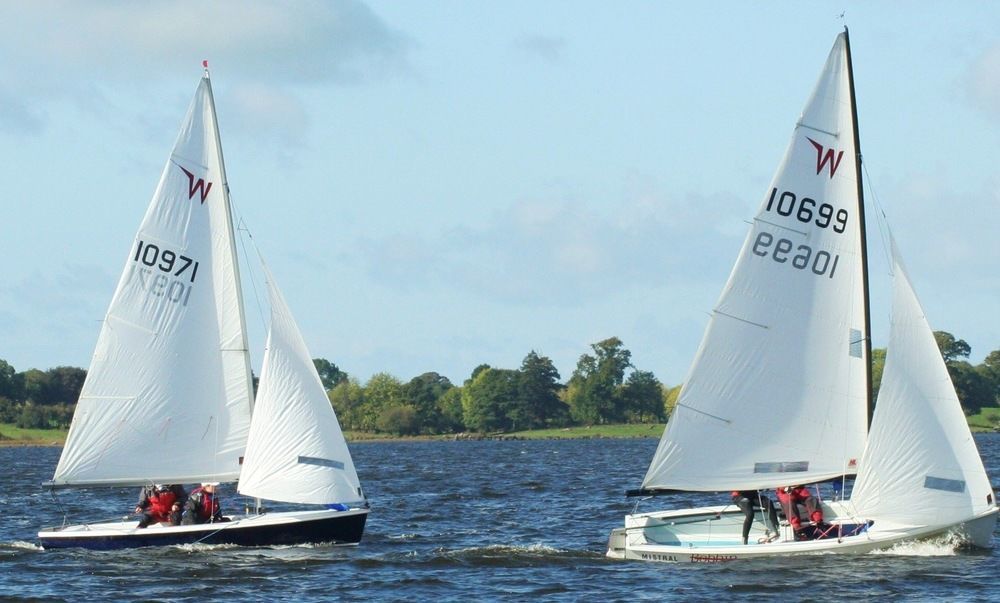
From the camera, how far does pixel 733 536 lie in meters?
30.9

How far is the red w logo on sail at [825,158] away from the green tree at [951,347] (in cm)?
13671

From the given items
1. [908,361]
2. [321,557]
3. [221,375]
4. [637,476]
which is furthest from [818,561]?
[637,476]

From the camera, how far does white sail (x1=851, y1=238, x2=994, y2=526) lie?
94.7 ft

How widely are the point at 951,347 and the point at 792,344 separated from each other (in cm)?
14089

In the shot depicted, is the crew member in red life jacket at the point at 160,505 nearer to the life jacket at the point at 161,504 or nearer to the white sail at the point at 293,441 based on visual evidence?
the life jacket at the point at 161,504

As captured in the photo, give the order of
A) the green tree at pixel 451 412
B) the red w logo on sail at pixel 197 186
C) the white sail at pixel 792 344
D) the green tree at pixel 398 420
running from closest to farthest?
1. the white sail at pixel 792 344
2. the red w logo on sail at pixel 197 186
3. the green tree at pixel 398 420
4. the green tree at pixel 451 412

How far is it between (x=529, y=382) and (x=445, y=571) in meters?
145

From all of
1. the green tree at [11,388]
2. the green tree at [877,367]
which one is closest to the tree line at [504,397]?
the green tree at [11,388]

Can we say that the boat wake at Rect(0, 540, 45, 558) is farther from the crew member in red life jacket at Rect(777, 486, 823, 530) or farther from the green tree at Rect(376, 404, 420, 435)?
the green tree at Rect(376, 404, 420, 435)

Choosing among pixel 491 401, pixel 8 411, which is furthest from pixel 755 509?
pixel 491 401

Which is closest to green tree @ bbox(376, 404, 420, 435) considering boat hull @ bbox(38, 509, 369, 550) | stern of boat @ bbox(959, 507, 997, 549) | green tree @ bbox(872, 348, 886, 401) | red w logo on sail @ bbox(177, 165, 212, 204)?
green tree @ bbox(872, 348, 886, 401)

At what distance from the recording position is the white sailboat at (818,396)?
2902 centimetres

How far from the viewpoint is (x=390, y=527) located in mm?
39594

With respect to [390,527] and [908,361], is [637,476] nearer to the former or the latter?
[390,527]
